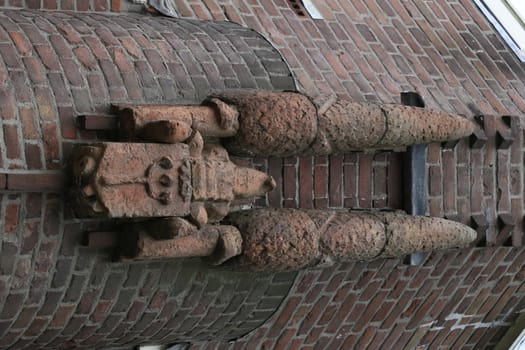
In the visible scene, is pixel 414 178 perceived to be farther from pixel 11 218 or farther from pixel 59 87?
pixel 11 218

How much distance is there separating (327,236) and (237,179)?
1.87 feet

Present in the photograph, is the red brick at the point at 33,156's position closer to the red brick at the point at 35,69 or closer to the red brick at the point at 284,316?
the red brick at the point at 35,69

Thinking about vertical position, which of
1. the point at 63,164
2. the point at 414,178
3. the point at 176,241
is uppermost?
the point at 63,164

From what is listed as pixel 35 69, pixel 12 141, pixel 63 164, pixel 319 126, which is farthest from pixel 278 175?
pixel 12 141

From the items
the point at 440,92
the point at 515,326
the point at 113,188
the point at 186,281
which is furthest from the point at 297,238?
the point at 515,326

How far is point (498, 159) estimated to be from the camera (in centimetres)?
592

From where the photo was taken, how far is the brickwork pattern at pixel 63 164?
4195mm

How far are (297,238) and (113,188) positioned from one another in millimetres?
982

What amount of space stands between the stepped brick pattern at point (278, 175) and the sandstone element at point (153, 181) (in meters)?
0.21

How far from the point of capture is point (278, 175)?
5.11 m

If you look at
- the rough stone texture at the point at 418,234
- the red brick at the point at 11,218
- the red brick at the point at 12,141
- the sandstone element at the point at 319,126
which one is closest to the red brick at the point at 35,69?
the red brick at the point at 12,141

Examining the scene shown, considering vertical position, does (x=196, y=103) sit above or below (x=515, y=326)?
above

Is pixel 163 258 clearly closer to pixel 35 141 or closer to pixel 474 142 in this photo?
pixel 35 141

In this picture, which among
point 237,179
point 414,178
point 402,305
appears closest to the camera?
point 237,179
